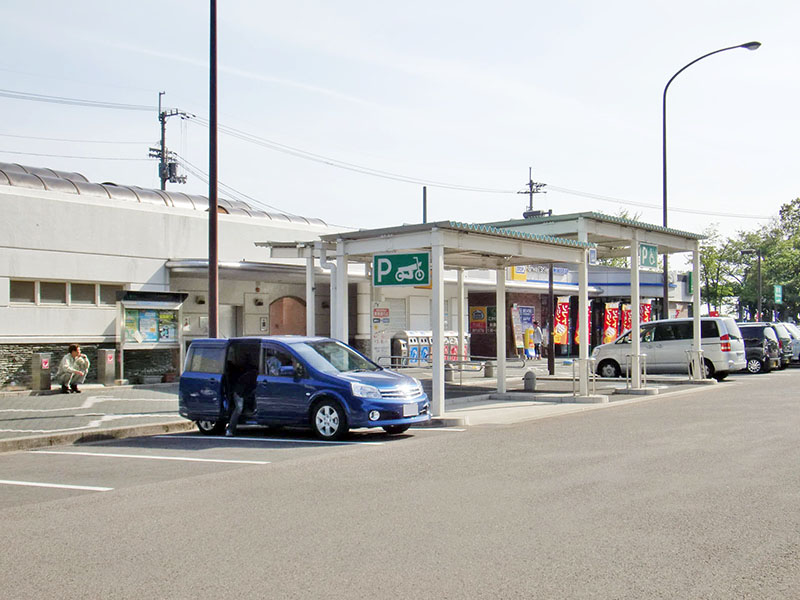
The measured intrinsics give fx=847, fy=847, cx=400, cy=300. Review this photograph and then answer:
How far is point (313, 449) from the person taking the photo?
11.9 metres

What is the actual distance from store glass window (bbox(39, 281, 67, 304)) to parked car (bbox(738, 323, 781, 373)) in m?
21.6

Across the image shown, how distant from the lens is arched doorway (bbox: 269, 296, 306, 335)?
2786 centimetres

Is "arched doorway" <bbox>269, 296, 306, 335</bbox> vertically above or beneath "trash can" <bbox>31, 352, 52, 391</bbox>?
above

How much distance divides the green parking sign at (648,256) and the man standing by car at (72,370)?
14.0 m

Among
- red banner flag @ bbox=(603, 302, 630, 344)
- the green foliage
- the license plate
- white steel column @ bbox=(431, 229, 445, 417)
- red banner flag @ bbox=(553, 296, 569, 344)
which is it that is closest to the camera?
the license plate

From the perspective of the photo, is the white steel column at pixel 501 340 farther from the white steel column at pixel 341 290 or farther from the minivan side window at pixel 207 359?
the minivan side window at pixel 207 359

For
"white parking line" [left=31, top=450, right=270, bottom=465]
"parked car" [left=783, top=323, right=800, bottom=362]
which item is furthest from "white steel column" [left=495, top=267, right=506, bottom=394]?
"parked car" [left=783, top=323, right=800, bottom=362]

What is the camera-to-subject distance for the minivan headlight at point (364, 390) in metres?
12.6

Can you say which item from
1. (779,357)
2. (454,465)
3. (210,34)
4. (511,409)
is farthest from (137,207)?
(779,357)

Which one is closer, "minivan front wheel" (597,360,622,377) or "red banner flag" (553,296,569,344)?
"minivan front wheel" (597,360,622,377)

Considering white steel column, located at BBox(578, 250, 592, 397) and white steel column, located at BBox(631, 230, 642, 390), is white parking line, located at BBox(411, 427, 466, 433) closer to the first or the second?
white steel column, located at BBox(578, 250, 592, 397)

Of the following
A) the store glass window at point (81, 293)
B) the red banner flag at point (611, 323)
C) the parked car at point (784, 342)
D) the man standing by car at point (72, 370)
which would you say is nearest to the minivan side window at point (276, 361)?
the man standing by car at point (72, 370)

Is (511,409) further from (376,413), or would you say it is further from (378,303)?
(378,303)

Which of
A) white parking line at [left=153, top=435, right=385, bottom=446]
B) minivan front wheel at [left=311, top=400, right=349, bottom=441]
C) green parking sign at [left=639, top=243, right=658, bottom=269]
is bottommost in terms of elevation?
white parking line at [left=153, top=435, right=385, bottom=446]
